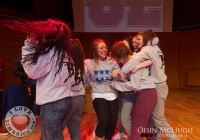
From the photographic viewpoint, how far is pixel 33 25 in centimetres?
171

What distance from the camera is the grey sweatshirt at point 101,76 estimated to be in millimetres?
2842

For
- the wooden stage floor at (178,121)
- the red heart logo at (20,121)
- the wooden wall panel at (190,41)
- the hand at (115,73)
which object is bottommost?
the wooden stage floor at (178,121)

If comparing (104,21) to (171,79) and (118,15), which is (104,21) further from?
(171,79)

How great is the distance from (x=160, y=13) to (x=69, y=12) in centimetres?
318

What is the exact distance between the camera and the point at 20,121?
3396mm

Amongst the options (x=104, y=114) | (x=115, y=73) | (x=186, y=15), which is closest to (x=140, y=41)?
(x=115, y=73)

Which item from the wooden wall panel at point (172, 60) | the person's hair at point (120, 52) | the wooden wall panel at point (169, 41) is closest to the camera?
the person's hair at point (120, 52)

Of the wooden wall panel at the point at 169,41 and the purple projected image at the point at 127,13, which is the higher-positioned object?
the purple projected image at the point at 127,13

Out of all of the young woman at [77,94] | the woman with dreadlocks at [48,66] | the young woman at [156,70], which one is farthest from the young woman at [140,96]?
the woman with dreadlocks at [48,66]

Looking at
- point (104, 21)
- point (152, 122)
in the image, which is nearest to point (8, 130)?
point (152, 122)

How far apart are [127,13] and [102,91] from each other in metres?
5.81

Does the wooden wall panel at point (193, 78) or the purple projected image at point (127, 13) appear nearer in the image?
the purple projected image at point (127, 13)

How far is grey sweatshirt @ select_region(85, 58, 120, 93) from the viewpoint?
9.32ft

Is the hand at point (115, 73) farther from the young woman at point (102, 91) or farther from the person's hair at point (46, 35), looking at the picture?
the person's hair at point (46, 35)
